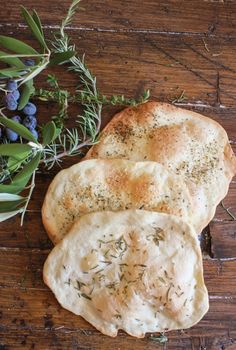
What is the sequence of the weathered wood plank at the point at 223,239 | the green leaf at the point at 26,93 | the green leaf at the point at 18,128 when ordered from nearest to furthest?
the green leaf at the point at 18,128 → the green leaf at the point at 26,93 → the weathered wood plank at the point at 223,239

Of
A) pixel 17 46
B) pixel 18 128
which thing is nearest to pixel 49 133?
pixel 18 128

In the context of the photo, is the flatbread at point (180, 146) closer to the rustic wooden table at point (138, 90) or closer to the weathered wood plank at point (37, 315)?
the rustic wooden table at point (138, 90)

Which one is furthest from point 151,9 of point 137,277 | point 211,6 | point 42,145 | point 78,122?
point 137,277

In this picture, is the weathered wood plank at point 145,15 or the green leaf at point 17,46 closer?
the green leaf at point 17,46

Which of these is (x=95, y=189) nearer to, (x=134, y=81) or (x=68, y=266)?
(x=68, y=266)

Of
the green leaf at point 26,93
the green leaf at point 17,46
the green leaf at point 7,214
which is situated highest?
the green leaf at point 17,46

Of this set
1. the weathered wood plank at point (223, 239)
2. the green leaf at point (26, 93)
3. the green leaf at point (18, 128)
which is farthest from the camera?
the weathered wood plank at point (223, 239)

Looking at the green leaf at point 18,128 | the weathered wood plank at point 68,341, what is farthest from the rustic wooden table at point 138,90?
the green leaf at point 18,128

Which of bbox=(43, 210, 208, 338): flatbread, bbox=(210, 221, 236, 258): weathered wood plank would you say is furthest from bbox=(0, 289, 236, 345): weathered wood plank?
bbox=(210, 221, 236, 258): weathered wood plank
